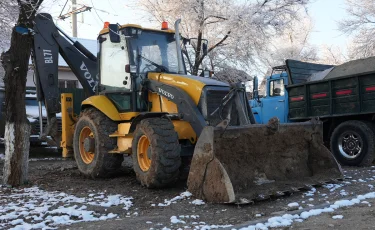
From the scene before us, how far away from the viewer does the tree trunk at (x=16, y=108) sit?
308 inches

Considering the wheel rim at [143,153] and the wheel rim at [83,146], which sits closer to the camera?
the wheel rim at [143,153]

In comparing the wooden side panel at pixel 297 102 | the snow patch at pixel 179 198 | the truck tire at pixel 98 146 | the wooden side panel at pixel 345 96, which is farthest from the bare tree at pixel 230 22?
the snow patch at pixel 179 198

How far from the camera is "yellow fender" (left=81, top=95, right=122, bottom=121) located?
8148mm

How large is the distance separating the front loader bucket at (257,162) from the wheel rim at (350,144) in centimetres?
289

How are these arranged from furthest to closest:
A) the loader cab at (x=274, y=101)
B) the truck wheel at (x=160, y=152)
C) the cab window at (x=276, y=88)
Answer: the cab window at (x=276, y=88) → the loader cab at (x=274, y=101) → the truck wheel at (x=160, y=152)

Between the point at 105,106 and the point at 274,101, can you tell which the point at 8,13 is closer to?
the point at 105,106

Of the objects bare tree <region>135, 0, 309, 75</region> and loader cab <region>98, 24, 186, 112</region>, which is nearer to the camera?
loader cab <region>98, 24, 186, 112</region>

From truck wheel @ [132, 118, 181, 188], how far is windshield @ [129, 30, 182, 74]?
4.68ft

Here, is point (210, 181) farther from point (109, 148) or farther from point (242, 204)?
point (109, 148)

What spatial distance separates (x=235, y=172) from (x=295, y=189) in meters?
0.94

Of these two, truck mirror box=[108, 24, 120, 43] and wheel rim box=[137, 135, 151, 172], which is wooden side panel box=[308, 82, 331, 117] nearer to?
wheel rim box=[137, 135, 151, 172]

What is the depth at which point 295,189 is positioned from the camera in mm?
6410

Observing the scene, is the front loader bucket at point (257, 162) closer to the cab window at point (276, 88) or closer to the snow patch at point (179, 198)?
the snow patch at point (179, 198)

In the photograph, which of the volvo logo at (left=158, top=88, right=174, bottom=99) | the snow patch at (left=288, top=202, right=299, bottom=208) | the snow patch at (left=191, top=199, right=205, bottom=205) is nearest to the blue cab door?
the volvo logo at (left=158, top=88, right=174, bottom=99)
